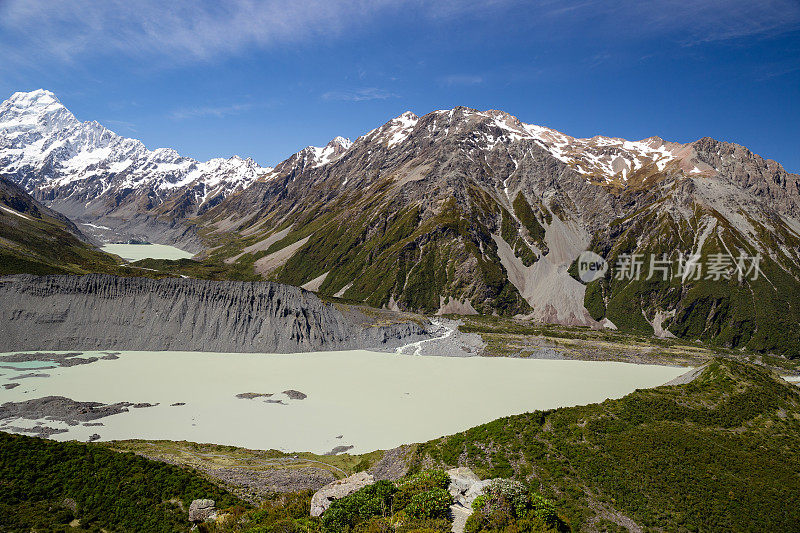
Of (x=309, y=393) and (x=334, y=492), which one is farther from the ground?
(x=334, y=492)

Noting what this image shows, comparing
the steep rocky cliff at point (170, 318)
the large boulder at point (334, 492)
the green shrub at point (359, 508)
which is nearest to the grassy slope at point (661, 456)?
the large boulder at point (334, 492)

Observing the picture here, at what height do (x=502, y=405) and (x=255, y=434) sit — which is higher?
(x=502, y=405)

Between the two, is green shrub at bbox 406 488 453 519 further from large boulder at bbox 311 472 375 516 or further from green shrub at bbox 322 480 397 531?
large boulder at bbox 311 472 375 516

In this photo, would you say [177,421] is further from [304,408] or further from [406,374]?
[406,374]

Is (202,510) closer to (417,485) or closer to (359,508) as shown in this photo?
(359,508)

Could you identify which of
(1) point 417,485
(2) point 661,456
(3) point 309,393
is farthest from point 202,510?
(2) point 661,456

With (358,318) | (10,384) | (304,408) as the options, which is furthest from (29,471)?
(358,318)
